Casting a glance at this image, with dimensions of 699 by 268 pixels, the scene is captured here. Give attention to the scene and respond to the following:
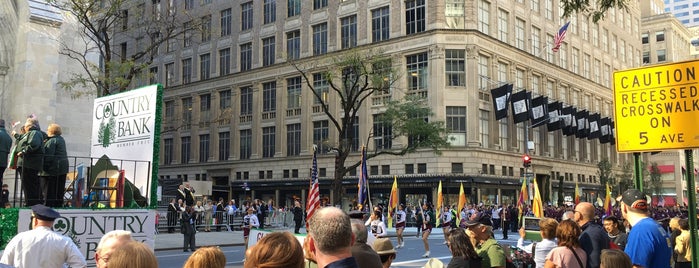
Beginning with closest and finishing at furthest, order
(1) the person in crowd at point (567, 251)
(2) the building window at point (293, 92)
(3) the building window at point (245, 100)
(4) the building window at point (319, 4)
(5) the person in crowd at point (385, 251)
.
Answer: (5) the person in crowd at point (385, 251), (1) the person in crowd at point (567, 251), (4) the building window at point (319, 4), (2) the building window at point (293, 92), (3) the building window at point (245, 100)

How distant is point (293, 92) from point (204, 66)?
12982mm

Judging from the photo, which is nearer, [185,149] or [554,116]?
[554,116]

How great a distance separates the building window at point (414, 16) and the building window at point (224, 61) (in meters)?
20.4

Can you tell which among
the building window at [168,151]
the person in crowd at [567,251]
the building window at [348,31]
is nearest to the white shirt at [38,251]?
the person in crowd at [567,251]

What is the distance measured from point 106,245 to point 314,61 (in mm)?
49531

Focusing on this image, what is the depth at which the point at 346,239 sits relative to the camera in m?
3.70

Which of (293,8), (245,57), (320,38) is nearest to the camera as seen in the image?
(320,38)

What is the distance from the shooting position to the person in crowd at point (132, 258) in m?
3.67

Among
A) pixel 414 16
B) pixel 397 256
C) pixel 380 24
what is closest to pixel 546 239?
pixel 397 256

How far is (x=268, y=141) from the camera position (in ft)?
189

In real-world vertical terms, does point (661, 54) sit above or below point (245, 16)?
above

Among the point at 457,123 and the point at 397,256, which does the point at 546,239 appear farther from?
the point at 457,123

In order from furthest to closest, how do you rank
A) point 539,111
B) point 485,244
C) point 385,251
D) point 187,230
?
point 539,111 < point 187,230 < point 485,244 < point 385,251

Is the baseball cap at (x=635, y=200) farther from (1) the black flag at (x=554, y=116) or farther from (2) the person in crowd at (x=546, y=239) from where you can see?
(1) the black flag at (x=554, y=116)
